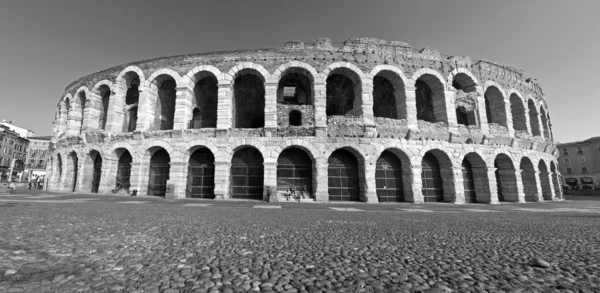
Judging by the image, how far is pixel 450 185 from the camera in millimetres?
14078

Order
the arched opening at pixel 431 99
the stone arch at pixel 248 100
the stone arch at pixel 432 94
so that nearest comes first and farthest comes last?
the stone arch at pixel 432 94, the arched opening at pixel 431 99, the stone arch at pixel 248 100

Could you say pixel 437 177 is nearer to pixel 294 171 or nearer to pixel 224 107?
pixel 294 171

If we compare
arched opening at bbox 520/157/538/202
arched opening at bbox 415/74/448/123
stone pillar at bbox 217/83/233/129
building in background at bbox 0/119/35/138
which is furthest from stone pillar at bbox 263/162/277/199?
building in background at bbox 0/119/35/138

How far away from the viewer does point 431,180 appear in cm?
1473

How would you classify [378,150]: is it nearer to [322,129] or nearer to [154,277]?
[322,129]

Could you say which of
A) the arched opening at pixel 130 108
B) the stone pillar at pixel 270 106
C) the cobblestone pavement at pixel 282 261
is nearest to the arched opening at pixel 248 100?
the stone pillar at pixel 270 106

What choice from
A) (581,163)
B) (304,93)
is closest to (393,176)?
(304,93)

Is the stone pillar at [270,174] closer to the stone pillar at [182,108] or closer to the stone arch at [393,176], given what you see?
the stone pillar at [182,108]

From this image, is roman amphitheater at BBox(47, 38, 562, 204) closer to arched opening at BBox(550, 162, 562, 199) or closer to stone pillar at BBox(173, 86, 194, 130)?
stone pillar at BBox(173, 86, 194, 130)

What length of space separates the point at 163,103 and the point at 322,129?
39.2ft

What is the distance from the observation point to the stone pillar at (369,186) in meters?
12.7

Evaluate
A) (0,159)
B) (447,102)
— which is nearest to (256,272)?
(447,102)

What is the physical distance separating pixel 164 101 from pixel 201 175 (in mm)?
6773

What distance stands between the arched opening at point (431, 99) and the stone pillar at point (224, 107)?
12946 mm
